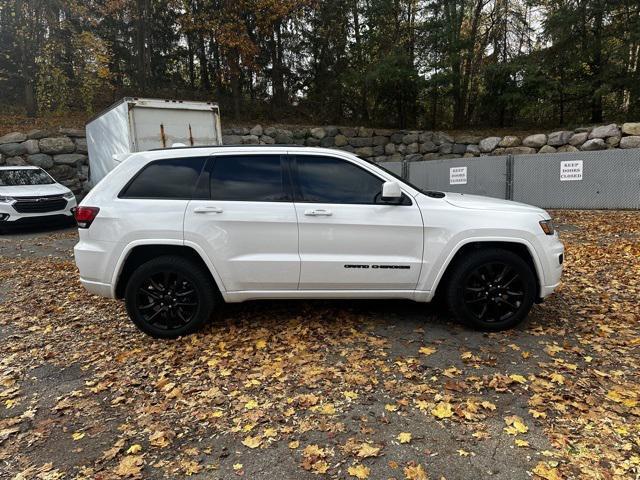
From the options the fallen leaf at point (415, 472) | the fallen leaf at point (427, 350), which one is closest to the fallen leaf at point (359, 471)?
the fallen leaf at point (415, 472)

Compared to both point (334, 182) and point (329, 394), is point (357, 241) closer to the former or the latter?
point (334, 182)

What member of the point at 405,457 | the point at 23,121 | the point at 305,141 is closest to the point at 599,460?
the point at 405,457

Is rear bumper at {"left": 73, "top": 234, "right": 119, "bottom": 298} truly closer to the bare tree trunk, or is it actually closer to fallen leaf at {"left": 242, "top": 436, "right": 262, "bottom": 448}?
fallen leaf at {"left": 242, "top": 436, "right": 262, "bottom": 448}

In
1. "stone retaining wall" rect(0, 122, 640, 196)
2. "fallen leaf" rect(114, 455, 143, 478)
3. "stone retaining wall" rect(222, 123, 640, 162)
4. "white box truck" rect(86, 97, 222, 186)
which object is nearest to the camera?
"fallen leaf" rect(114, 455, 143, 478)

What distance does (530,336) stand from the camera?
4004mm

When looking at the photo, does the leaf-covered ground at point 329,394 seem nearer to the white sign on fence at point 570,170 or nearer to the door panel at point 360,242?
the door panel at point 360,242

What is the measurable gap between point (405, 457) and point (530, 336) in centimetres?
215

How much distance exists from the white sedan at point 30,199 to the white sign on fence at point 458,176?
10592mm

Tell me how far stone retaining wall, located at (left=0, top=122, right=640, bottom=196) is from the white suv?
1025 cm

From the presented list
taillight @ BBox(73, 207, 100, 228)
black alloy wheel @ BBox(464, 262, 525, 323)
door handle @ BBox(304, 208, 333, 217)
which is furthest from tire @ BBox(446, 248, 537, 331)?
taillight @ BBox(73, 207, 100, 228)

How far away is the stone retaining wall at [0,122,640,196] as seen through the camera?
1264 cm

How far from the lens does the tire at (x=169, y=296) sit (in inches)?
156

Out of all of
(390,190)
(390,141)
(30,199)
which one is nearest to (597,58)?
(390,141)

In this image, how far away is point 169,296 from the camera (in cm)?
405
